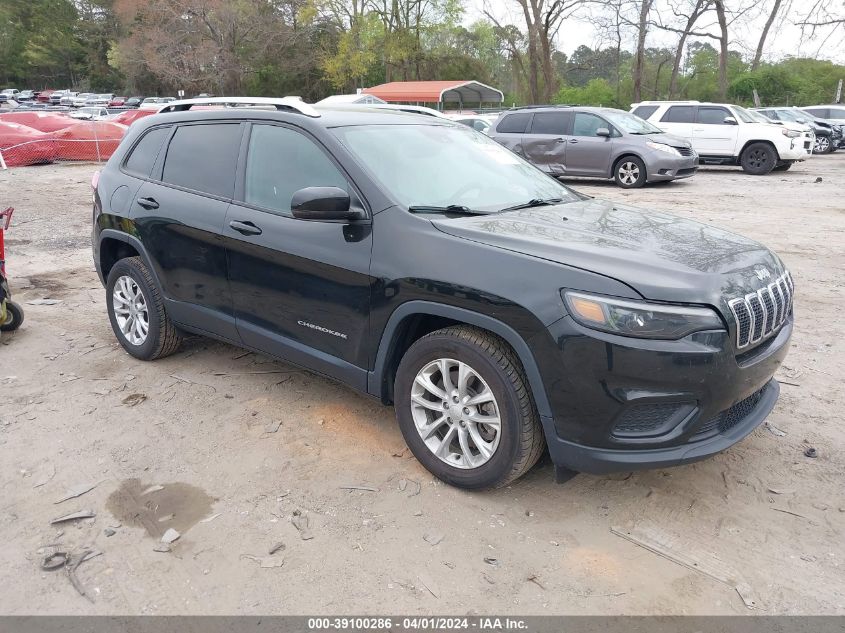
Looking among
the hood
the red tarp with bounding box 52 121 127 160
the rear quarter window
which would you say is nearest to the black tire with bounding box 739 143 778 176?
the rear quarter window

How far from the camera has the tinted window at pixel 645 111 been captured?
18078 millimetres

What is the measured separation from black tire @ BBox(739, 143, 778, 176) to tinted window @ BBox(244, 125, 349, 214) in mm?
15810

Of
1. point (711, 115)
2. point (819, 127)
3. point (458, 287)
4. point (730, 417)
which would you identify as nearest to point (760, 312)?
point (730, 417)

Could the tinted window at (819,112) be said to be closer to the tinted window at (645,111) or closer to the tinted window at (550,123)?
the tinted window at (645,111)

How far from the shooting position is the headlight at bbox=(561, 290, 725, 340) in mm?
2658

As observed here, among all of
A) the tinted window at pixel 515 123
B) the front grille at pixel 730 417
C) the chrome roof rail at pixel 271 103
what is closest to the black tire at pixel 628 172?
the tinted window at pixel 515 123

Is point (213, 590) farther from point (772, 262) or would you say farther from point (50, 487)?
point (772, 262)

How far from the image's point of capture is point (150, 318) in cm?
464

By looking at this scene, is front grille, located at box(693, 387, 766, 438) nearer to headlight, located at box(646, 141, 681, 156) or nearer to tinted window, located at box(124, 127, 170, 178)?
tinted window, located at box(124, 127, 170, 178)

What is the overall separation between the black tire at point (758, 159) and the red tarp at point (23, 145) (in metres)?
18.5

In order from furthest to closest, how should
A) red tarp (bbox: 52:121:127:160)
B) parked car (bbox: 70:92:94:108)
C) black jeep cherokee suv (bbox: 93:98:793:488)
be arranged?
parked car (bbox: 70:92:94:108) → red tarp (bbox: 52:121:127:160) → black jeep cherokee suv (bbox: 93:98:793:488)

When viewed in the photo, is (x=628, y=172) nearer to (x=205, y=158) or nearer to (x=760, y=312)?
(x=205, y=158)

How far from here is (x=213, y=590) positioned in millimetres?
2631
